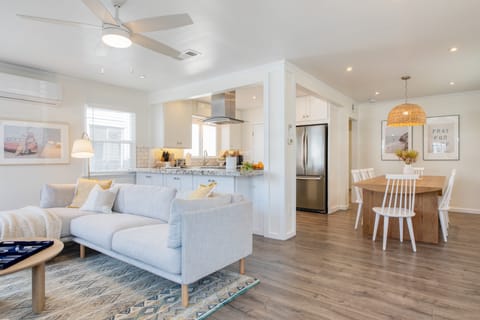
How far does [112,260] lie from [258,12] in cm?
304

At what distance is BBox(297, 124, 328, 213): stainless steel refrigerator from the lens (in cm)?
572

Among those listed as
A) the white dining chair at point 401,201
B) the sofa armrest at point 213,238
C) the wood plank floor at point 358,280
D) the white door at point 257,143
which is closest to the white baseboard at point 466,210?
the wood plank floor at point 358,280

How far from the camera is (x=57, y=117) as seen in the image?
451 centimetres

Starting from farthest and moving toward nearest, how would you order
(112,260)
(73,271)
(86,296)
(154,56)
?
(154,56) → (112,260) → (73,271) → (86,296)

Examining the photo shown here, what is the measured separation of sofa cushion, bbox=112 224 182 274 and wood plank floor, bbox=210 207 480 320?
0.52 m

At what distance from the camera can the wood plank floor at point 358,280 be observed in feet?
6.77

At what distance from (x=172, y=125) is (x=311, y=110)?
301 centimetres

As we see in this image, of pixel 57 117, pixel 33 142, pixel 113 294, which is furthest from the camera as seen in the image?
pixel 57 117

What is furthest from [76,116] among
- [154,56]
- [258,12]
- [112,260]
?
[258,12]

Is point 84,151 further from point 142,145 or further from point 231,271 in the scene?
point 231,271

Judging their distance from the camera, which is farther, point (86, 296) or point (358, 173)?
point (358, 173)

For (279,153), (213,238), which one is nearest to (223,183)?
(279,153)

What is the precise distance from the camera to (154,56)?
378 cm

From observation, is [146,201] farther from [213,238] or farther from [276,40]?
[276,40]
